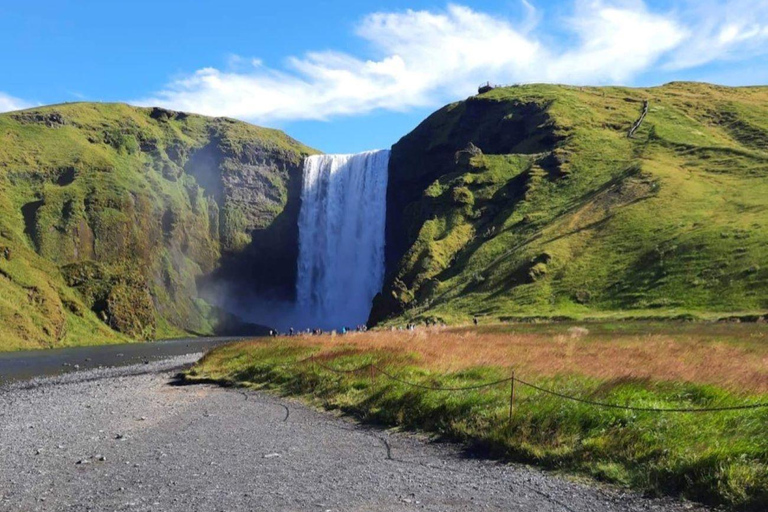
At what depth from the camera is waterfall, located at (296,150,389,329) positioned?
11662cm

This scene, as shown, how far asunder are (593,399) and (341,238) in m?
111

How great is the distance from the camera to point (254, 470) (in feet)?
43.1

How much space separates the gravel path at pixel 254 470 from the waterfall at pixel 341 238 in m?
91.9

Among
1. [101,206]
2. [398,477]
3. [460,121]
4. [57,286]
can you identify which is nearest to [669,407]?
[398,477]

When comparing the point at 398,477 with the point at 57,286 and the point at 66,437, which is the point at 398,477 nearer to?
the point at 66,437

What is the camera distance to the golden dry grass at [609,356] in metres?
14.7

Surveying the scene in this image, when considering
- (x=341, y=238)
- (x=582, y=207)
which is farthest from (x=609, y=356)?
(x=341, y=238)

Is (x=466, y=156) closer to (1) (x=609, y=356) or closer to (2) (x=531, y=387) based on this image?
(1) (x=609, y=356)

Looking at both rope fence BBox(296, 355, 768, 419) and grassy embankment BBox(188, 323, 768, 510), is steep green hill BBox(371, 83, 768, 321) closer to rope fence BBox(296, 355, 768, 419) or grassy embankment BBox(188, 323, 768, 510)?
grassy embankment BBox(188, 323, 768, 510)

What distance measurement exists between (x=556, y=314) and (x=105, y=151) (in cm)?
13100

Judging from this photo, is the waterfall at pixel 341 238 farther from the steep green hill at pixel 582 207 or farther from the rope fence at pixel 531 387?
the rope fence at pixel 531 387

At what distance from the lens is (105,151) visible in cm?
14750

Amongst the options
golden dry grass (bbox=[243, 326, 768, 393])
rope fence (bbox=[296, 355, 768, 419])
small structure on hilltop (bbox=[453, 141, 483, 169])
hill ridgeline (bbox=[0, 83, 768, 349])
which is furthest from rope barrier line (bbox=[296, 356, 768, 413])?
small structure on hilltop (bbox=[453, 141, 483, 169])

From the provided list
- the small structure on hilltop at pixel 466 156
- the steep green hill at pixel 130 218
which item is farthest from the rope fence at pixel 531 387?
the small structure on hilltop at pixel 466 156
